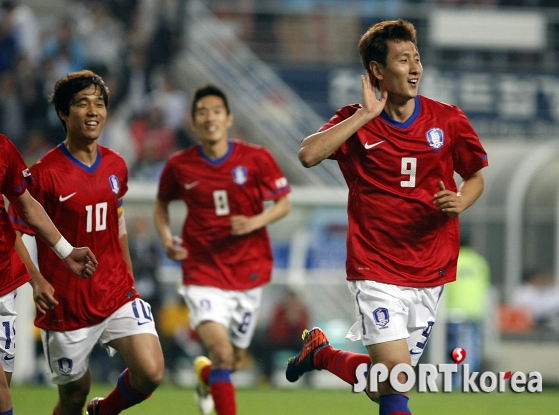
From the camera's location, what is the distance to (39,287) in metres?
5.59

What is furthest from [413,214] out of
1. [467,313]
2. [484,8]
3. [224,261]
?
[484,8]

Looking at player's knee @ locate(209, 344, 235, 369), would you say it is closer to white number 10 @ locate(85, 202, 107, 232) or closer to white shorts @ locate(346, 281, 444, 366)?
white number 10 @ locate(85, 202, 107, 232)

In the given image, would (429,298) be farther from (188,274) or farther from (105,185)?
(188,274)

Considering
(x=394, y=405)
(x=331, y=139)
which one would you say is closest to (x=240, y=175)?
(x=331, y=139)

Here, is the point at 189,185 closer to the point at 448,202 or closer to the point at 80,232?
the point at 80,232

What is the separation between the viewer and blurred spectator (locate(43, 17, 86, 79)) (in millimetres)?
16672

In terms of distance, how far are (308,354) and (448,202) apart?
1.53 metres

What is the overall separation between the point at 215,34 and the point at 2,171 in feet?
46.3

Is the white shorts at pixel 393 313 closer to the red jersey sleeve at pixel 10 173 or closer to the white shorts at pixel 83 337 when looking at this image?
the white shorts at pixel 83 337

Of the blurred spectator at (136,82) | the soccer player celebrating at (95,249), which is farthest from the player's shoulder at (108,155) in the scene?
the blurred spectator at (136,82)

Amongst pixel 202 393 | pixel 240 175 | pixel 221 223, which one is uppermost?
pixel 240 175

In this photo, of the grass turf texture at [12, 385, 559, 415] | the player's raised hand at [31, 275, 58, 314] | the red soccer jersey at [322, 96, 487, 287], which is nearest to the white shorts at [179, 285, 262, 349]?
the grass turf texture at [12, 385, 559, 415]

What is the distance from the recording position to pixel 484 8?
21.3m

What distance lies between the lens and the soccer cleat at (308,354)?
6184mm
